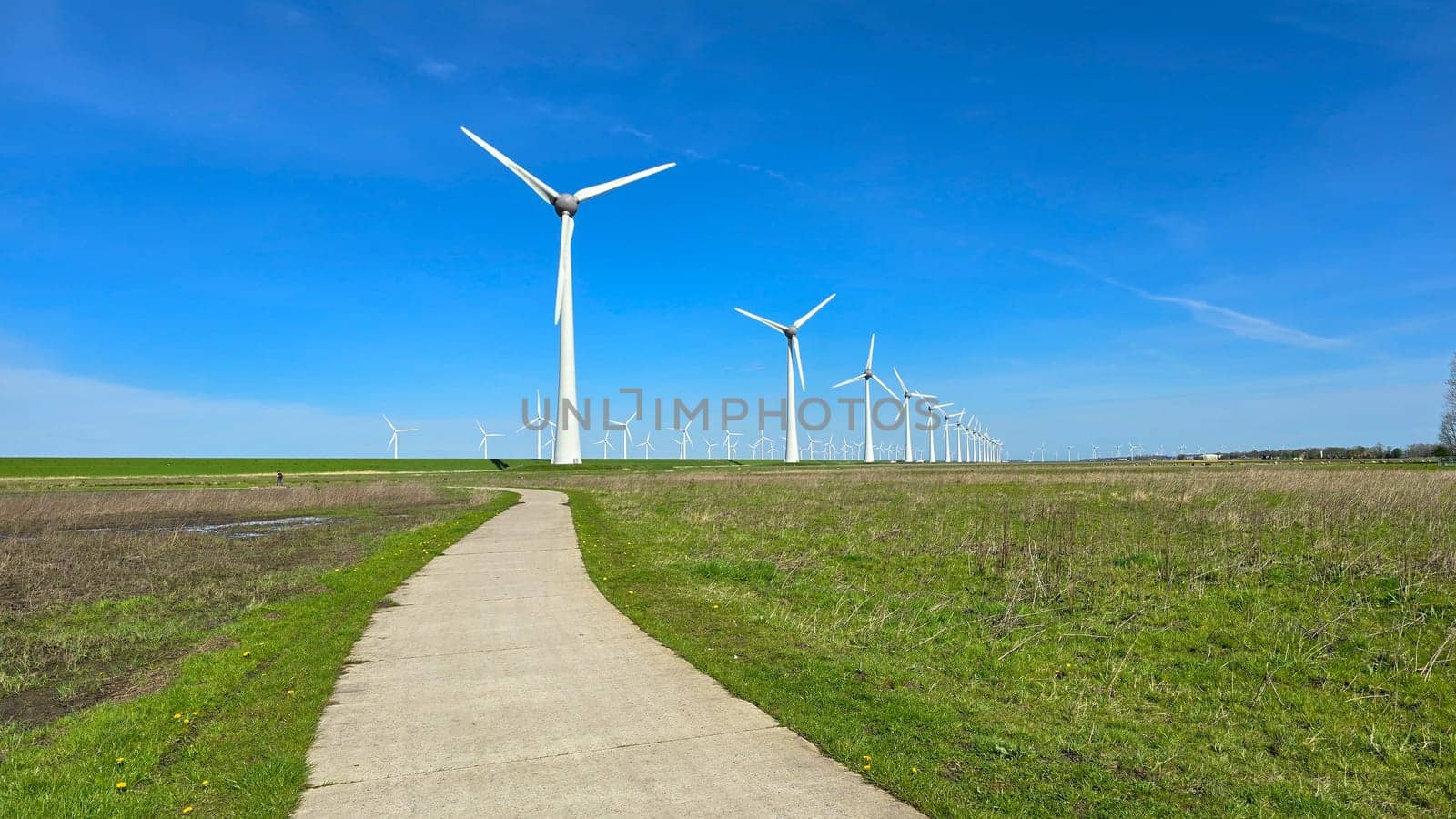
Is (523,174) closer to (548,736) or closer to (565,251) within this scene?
(565,251)

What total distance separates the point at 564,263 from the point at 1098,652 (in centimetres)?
7341

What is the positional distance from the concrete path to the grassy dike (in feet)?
1.01

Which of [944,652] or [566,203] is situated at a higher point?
[566,203]

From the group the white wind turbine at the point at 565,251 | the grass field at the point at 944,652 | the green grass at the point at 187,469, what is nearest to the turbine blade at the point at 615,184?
the white wind turbine at the point at 565,251

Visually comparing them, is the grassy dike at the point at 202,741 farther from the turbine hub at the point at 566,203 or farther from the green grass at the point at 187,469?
the green grass at the point at 187,469

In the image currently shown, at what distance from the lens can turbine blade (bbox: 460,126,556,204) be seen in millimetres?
69525

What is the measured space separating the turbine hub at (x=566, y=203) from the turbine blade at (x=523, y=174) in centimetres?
48

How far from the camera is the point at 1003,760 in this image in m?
6.89

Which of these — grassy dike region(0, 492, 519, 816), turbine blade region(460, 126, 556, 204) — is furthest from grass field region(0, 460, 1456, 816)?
turbine blade region(460, 126, 556, 204)

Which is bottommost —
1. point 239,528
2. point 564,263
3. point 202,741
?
point 202,741

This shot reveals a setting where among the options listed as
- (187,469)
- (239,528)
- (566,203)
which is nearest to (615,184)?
(566,203)

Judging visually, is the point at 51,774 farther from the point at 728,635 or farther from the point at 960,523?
the point at 960,523

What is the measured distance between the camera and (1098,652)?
10719mm

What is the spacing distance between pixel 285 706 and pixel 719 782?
4918 millimetres
